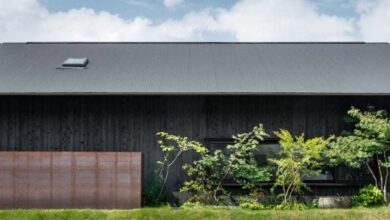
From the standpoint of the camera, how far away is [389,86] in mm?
15672

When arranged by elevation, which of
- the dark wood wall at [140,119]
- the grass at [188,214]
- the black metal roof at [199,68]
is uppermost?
the black metal roof at [199,68]

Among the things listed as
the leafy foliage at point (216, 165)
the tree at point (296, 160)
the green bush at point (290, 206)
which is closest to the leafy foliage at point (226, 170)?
the leafy foliage at point (216, 165)

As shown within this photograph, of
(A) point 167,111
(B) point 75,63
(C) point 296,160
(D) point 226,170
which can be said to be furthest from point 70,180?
(C) point 296,160

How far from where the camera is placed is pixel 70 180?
1420cm

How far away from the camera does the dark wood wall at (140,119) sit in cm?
1554

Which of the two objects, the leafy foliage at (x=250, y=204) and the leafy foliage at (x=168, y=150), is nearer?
the leafy foliage at (x=250, y=204)

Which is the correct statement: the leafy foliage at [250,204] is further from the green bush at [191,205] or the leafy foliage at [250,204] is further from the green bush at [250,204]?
the green bush at [191,205]

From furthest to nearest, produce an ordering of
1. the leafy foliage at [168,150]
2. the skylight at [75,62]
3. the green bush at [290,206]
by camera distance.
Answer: the skylight at [75,62]
the leafy foliage at [168,150]
the green bush at [290,206]

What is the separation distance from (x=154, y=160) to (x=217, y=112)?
2.10 meters

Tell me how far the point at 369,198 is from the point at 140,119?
621 cm

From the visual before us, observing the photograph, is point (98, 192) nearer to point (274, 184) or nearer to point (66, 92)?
point (66, 92)

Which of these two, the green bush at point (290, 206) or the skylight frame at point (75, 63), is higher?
the skylight frame at point (75, 63)

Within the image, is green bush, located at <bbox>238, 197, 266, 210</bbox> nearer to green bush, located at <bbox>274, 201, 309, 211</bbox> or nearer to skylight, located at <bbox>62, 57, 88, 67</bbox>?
green bush, located at <bbox>274, 201, 309, 211</bbox>

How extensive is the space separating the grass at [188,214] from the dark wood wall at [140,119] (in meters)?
2.41
